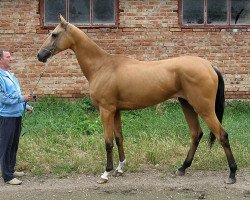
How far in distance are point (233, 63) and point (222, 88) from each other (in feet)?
19.4

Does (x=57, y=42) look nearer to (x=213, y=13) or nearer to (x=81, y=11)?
(x=81, y=11)

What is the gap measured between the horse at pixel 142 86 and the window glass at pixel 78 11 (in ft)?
18.4

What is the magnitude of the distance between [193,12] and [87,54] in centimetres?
614

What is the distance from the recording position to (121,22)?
12156 millimetres

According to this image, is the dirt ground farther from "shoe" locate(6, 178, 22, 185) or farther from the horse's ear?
the horse's ear

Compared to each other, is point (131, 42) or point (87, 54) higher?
point (87, 54)

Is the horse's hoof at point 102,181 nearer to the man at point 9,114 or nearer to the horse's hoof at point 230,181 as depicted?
the man at point 9,114

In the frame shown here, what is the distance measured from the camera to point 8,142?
6.38m

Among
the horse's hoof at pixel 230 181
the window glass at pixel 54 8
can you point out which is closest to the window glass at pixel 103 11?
the window glass at pixel 54 8

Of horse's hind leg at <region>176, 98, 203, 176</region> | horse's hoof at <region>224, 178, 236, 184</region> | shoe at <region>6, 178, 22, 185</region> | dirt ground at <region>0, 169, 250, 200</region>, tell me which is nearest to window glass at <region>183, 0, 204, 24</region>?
horse's hind leg at <region>176, 98, 203, 176</region>

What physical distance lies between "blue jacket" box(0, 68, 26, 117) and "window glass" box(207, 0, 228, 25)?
7.25m

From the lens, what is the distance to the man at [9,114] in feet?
20.2

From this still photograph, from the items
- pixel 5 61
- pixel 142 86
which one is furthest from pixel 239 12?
pixel 5 61

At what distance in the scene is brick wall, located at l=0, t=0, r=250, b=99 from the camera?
12133 mm
